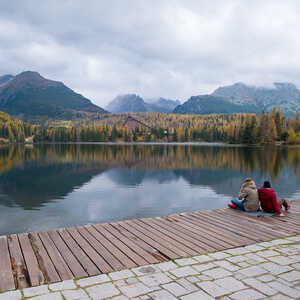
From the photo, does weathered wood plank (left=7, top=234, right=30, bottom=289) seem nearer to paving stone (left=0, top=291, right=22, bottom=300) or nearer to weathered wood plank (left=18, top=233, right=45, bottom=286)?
weathered wood plank (left=18, top=233, right=45, bottom=286)

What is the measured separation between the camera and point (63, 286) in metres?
6.39

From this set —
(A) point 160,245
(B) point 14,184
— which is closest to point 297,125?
(B) point 14,184

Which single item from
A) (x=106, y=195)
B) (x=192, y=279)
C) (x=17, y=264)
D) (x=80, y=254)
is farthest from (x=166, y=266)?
(x=106, y=195)

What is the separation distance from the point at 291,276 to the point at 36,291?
5.89m

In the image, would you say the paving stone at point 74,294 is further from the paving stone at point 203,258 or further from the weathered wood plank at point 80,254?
the paving stone at point 203,258

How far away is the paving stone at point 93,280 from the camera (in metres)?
6.55

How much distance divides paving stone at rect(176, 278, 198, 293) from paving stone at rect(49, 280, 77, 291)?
2386 mm

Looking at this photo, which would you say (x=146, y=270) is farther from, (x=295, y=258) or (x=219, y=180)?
(x=219, y=180)

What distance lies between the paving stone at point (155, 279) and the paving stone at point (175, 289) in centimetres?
20

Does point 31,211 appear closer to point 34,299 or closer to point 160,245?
point 160,245

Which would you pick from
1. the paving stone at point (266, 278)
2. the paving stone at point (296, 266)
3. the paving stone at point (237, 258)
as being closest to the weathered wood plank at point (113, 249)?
the paving stone at point (237, 258)

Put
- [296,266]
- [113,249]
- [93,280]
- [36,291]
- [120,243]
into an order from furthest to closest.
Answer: [120,243] → [113,249] → [296,266] → [93,280] → [36,291]

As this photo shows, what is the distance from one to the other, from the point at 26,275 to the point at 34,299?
4.27ft

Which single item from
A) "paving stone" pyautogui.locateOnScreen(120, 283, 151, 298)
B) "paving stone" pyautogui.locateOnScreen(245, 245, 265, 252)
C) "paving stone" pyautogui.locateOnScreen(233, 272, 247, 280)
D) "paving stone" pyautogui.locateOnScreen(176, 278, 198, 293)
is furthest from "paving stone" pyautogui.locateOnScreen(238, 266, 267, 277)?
"paving stone" pyautogui.locateOnScreen(120, 283, 151, 298)
